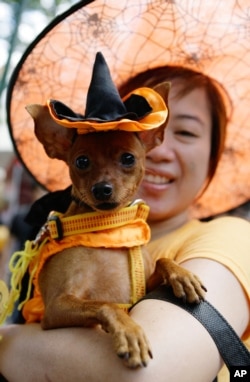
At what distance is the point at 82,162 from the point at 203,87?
64cm

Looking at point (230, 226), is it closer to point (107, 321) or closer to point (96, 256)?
point (96, 256)

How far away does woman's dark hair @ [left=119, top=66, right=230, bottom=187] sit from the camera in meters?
1.69

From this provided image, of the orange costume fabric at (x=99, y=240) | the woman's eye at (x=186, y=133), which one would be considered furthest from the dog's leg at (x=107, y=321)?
the woman's eye at (x=186, y=133)

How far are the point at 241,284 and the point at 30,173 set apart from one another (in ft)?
3.19

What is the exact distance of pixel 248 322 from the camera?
132cm

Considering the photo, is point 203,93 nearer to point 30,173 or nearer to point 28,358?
point 30,173

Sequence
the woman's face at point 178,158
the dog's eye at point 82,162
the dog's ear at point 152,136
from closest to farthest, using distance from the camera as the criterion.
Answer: the dog's eye at point 82,162 < the dog's ear at point 152,136 < the woman's face at point 178,158

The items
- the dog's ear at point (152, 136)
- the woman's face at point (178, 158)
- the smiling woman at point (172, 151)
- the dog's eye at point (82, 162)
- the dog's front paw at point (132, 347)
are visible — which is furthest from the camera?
the woman's face at point (178, 158)

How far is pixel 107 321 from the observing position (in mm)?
1058

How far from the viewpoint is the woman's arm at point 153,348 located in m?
1.04

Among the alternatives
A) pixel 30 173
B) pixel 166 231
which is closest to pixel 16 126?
pixel 30 173

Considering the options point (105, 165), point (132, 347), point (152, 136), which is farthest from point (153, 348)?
point (152, 136)

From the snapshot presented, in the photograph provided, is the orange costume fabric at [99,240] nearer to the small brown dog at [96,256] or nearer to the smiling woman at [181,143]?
the small brown dog at [96,256]

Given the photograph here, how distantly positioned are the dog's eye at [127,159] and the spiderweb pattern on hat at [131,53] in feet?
1.41
